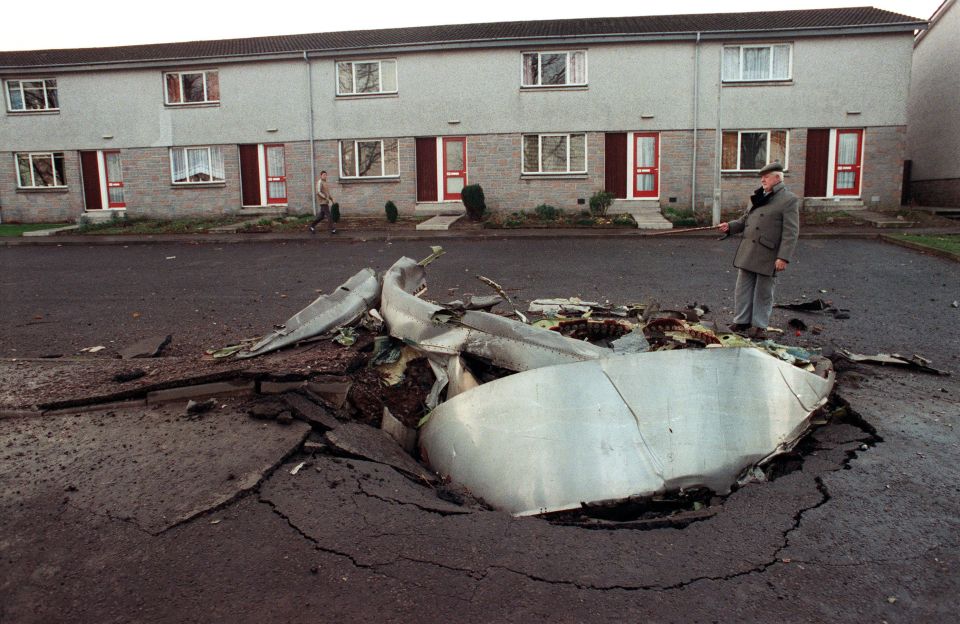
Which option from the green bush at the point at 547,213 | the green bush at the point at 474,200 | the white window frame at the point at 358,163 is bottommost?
the green bush at the point at 547,213

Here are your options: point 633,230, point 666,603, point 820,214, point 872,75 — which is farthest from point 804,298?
point 872,75

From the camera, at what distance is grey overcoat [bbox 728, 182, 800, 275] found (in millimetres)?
7059

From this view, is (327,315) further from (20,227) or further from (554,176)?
(20,227)

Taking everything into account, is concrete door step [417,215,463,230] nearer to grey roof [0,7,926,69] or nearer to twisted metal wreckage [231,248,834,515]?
grey roof [0,7,926,69]

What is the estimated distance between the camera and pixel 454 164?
23734mm

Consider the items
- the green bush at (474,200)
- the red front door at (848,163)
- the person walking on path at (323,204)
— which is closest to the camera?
the person walking on path at (323,204)

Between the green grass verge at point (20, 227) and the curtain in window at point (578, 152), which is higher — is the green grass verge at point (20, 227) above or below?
below

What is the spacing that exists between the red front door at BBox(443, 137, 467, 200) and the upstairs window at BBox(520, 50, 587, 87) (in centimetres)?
285

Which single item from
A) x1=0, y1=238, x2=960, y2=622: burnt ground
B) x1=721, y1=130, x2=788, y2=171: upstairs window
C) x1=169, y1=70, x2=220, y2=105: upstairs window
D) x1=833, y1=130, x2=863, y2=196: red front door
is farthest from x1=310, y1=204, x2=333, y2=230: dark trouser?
x1=833, y1=130, x2=863, y2=196: red front door

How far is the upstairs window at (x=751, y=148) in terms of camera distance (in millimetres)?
22469

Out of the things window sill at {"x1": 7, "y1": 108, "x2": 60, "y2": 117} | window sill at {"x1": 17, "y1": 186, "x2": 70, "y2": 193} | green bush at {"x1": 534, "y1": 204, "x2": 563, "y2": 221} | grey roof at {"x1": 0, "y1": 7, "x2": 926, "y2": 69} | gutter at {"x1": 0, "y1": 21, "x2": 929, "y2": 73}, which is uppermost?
grey roof at {"x1": 0, "y1": 7, "x2": 926, "y2": 69}

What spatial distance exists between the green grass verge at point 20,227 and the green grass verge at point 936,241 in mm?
23995

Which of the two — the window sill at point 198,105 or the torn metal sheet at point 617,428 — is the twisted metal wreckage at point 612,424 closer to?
the torn metal sheet at point 617,428

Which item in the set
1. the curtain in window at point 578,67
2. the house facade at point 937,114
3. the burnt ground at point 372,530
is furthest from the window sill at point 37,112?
the house facade at point 937,114
